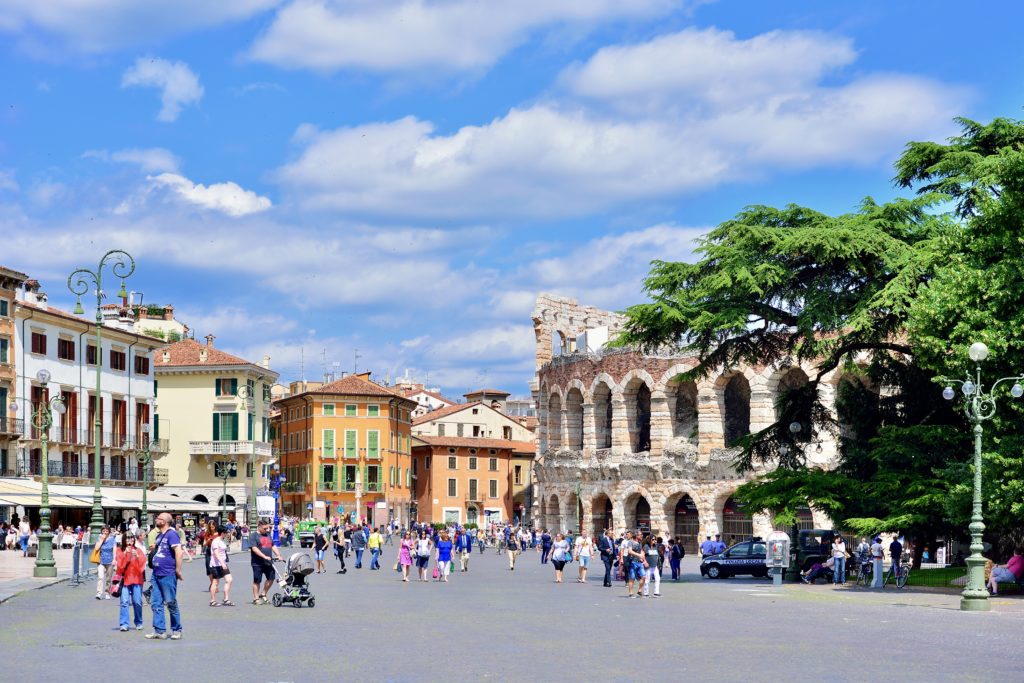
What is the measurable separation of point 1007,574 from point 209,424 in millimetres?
61344

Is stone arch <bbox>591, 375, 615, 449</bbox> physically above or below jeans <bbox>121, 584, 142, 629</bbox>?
above

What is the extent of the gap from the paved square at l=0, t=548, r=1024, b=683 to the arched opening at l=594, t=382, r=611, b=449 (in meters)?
38.8

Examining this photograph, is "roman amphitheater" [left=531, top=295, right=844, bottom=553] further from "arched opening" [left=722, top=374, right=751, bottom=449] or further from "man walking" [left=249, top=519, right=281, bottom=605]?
"man walking" [left=249, top=519, right=281, bottom=605]

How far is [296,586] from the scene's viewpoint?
25953 millimetres

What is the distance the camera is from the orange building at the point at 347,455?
331 feet

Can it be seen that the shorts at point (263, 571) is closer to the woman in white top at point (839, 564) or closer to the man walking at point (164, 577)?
the man walking at point (164, 577)

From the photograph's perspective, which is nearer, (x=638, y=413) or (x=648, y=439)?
(x=638, y=413)

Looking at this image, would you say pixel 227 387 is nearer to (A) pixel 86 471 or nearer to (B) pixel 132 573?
(A) pixel 86 471

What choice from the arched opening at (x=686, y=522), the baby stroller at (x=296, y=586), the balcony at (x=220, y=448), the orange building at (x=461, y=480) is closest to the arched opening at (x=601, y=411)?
the arched opening at (x=686, y=522)

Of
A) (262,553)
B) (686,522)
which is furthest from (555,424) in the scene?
(262,553)

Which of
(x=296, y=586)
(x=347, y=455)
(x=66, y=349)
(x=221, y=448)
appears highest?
(x=66, y=349)

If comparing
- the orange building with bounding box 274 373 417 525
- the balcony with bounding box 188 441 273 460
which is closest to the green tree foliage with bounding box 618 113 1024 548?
the balcony with bounding box 188 441 273 460

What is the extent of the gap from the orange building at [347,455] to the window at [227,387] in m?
15.9

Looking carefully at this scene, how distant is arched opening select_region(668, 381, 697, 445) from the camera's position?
67.3 metres
